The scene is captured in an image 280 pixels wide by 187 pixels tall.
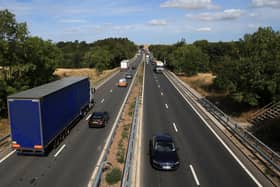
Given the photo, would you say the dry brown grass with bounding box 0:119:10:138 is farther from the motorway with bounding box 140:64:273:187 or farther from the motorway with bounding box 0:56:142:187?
the motorway with bounding box 140:64:273:187

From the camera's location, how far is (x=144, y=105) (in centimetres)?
3750

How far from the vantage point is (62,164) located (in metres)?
17.6

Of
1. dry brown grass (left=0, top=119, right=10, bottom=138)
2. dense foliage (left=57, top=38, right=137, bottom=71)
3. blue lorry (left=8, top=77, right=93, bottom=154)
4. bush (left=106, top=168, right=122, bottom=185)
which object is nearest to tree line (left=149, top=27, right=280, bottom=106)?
bush (left=106, top=168, right=122, bottom=185)

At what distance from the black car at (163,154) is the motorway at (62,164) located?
13.1ft

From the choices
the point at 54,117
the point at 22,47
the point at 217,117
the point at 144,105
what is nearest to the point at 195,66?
the point at 144,105

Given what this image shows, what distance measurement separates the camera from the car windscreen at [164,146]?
18.2 m

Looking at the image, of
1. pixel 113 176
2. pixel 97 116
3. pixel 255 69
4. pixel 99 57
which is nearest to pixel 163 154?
pixel 113 176

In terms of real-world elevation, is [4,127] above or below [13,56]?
below

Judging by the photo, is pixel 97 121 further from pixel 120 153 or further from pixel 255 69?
pixel 255 69

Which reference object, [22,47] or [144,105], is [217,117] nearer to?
[144,105]

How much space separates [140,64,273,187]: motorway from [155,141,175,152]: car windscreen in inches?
44.1

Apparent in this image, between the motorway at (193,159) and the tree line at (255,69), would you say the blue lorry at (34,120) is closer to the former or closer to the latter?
the motorway at (193,159)

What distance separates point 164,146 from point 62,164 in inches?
272

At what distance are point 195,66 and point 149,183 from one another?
210ft
